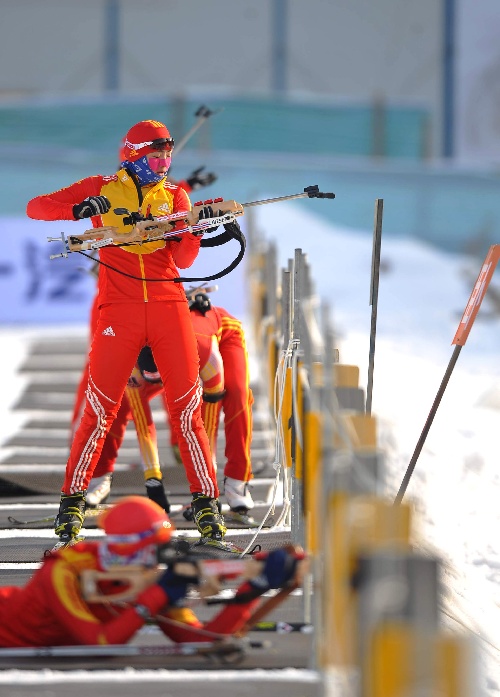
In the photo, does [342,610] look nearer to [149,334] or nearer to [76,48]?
[149,334]

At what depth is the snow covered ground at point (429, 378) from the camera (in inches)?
278

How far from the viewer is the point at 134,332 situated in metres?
6.47

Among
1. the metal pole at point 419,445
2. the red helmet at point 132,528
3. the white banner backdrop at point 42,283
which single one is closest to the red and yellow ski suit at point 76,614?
the red helmet at point 132,528

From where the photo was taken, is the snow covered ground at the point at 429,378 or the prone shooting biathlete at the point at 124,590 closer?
the prone shooting biathlete at the point at 124,590

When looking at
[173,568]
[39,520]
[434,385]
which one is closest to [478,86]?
[434,385]

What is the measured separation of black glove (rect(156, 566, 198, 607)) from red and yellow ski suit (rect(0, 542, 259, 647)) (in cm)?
2

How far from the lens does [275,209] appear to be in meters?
19.9

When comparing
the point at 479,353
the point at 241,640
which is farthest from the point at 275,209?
the point at 241,640

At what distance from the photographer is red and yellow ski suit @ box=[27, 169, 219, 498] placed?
6.47m

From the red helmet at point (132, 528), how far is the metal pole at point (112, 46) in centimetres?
1716

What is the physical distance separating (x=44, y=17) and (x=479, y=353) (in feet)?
30.6

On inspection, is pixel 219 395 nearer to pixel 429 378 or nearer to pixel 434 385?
pixel 434 385

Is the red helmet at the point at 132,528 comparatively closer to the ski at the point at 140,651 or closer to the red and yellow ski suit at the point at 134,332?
the ski at the point at 140,651

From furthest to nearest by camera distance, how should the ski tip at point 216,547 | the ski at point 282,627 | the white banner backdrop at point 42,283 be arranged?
the white banner backdrop at point 42,283, the ski tip at point 216,547, the ski at point 282,627
